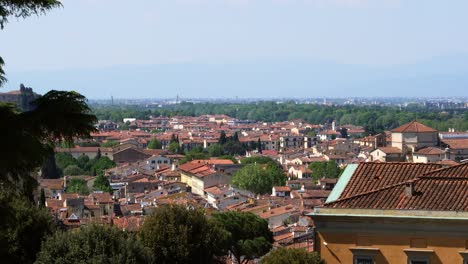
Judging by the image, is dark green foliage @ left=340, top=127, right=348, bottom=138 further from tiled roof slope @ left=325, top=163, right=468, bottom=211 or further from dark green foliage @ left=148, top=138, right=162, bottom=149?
tiled roof slope @ left=325, top=163, right=468, bottom=211

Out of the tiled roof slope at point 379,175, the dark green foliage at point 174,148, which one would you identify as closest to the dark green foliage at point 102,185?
the dark green foliage at point 174,148

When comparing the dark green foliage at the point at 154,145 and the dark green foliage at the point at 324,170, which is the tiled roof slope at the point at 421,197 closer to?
the dark green foliage at the point at 324,170

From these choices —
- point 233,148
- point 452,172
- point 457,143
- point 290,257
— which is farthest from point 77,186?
point 452,172

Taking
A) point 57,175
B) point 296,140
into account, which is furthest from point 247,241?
point 296,140

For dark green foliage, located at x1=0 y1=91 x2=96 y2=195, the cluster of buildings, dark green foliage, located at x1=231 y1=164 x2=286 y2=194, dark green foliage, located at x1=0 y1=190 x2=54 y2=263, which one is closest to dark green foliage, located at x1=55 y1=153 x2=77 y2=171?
Answer: the cluster of buildings

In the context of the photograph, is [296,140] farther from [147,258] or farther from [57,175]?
[147,258]

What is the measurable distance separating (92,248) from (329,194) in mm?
4542

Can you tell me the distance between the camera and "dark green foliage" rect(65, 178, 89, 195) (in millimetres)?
61269

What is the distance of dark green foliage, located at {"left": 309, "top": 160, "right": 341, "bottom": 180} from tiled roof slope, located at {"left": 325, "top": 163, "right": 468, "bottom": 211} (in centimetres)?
6044

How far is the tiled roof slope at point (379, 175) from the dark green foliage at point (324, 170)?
2336 inches

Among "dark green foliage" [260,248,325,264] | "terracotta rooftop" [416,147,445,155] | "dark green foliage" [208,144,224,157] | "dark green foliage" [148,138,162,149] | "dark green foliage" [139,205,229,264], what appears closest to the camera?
"dark green foliage" [260,248,325,264]

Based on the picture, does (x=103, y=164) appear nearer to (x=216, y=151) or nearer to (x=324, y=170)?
(x=216, y=151)

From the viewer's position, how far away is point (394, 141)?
258ft

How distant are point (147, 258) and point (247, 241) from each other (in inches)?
494
